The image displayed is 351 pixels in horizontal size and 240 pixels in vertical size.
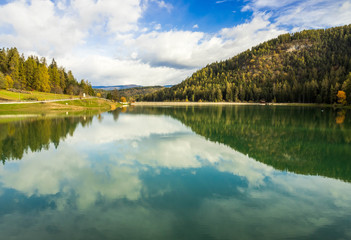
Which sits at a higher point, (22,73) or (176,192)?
(22,73)

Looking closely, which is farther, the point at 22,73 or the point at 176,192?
the point at 22,73

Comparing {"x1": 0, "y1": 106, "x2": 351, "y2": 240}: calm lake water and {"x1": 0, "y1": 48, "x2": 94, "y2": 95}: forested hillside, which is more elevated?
{"x1": 0, "y1": 48, "x2": 94, "y2": 95}: forested hillside

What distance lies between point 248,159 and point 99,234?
14.0 m

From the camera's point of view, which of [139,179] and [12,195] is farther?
[139,179]

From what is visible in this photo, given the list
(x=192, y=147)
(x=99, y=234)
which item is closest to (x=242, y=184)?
(x=99, y=234)

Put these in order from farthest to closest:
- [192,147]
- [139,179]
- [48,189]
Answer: [192,147], [139,179], [48,189]

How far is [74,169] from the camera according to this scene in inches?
622

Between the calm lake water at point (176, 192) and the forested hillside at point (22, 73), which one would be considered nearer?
the calm lake water at point (176, 192)

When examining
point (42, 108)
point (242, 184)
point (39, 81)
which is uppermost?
point (39, 81)

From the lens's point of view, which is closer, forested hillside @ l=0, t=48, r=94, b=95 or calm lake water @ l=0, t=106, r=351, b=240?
calm lake water @ l=0, t=106, r=351, b=240

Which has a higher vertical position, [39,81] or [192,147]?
[39,81]

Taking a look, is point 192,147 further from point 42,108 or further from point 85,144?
point 42,108

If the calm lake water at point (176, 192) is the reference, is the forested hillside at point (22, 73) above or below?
above

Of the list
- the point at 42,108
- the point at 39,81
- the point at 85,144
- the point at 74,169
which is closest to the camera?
the point at 74,169
